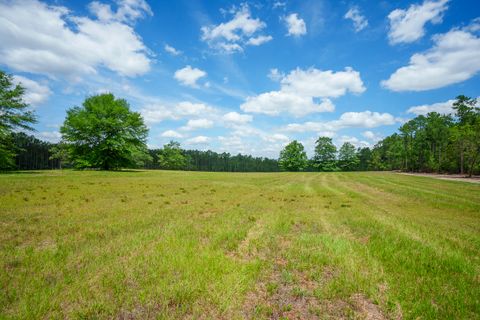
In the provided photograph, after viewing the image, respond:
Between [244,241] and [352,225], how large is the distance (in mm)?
3989

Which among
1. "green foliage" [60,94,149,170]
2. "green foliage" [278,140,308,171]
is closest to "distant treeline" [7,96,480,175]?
"green foliage" [278,140,308,171]

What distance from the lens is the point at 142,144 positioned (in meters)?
40.0

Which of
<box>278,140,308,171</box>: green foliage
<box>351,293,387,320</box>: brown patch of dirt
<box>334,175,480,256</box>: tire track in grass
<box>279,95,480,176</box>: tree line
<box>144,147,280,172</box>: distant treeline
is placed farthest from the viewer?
<box>144,147,280,172</box>: distant treeline

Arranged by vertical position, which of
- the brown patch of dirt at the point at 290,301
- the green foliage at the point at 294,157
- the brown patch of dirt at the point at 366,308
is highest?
the green foliage at the point at 294,157

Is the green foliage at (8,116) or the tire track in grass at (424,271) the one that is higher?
the green foliage at (8,116)

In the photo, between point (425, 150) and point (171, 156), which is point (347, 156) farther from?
point (171, 156)

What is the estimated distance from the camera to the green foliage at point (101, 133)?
111 ft

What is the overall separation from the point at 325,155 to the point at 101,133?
242ft

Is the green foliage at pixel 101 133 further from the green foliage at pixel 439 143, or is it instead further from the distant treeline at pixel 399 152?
the green foliage at pixel 439 143

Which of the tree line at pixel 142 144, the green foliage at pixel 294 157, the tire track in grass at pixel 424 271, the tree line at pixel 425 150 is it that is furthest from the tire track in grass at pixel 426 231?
the green foliage at pixel 294 157

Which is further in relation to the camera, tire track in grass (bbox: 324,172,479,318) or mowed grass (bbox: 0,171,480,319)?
tire track in grass (bbox: 324,172,479,318)

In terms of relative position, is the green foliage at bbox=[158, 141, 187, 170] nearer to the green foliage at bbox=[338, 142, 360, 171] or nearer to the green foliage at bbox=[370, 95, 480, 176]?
the green foliage at bbox=[338, 142, 360, 171]

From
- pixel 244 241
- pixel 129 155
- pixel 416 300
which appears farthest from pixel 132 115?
pixel 416 300

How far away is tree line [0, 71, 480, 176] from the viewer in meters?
28.3
